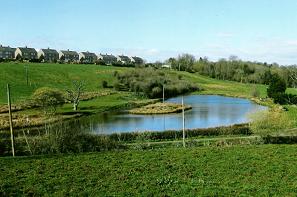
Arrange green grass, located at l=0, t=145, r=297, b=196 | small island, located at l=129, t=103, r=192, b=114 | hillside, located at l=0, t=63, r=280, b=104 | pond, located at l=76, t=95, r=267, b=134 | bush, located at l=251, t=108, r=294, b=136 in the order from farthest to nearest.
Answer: hillside, located at l=0, t=63, r=280, b=104 < small island, located at l=129, t=103, r=192, b=114 < pond, located at l=76, t=95, r=267, b=134 < bush, located at l=251, t=108, r=294, b=136 < green grass, located at l=0, t=145, r=297, b=196

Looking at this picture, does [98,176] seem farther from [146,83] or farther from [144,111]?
[146,83]

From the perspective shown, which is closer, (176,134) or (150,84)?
(176,134)

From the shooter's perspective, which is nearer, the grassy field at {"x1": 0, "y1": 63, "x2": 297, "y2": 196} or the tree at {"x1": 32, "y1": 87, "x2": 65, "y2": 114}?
the grassy field at {"x1": 0, "y1": 63, "x2": 297, "y2": 196}

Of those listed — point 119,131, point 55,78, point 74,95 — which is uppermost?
point 55,78

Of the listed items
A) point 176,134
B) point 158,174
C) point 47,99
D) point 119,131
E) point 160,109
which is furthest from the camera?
point 160,109

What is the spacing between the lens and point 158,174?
79.9 feet

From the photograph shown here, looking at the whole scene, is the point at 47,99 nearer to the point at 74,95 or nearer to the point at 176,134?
the point at 74,95

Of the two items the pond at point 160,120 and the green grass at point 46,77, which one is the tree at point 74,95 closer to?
the green grass at point 46,77

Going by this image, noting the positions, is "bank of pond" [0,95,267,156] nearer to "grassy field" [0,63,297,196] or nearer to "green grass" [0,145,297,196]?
"grassy field" [0,63,297,196]

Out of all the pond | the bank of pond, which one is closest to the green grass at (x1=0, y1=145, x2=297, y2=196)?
the bank of pond

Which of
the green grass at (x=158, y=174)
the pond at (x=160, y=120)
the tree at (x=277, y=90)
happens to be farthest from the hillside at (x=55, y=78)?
the green grass at (x=158, y=174)

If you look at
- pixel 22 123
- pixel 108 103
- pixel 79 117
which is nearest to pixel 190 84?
pixel 108 103

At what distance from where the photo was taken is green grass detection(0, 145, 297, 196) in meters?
20.6

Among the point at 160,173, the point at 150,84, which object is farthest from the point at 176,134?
the point at 150,84
